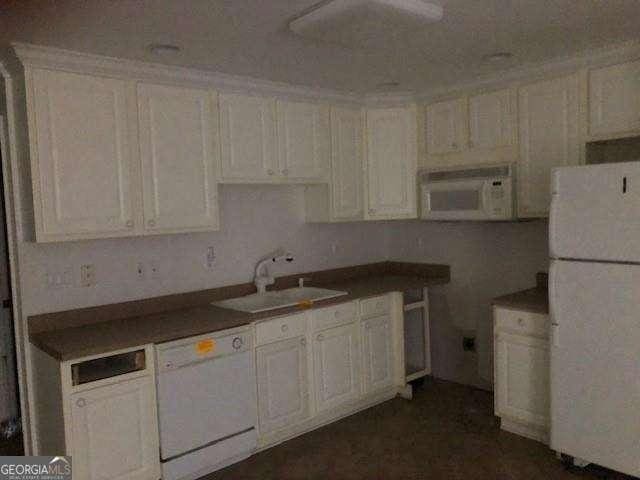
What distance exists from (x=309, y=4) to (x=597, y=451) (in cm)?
273

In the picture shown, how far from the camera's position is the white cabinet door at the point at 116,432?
2523 mm

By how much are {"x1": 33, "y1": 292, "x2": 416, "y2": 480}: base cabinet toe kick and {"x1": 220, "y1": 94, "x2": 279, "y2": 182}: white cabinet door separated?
1.00 metres

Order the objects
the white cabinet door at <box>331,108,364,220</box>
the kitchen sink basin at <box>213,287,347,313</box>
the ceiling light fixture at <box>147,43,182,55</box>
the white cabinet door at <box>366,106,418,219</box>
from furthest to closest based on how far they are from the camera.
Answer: the white cabinet door at <box>366,106,418,219</box>
the white cabinet door at <box>331,108,364,220</box>
the kitchen sink basin at <box>213,287,347,313</box>
the ceiling light fixture at <box>147,43,182,55</box>

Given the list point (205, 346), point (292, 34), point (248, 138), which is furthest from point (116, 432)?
point (292, 34)

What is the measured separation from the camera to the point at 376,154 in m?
4.30

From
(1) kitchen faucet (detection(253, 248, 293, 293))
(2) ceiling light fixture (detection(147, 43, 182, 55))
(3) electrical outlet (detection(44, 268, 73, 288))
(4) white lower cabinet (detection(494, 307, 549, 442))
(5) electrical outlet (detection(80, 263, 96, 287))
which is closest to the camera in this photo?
(2) ceiling light fixture (detection(147, 43, 182, 55))

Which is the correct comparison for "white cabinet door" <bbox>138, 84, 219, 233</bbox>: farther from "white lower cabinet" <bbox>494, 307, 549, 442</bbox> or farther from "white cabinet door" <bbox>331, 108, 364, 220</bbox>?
"white lower cabinet" <bbox>494, 307, 549, 442</bbox>

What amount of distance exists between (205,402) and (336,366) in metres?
1.05

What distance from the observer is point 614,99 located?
3.11 m

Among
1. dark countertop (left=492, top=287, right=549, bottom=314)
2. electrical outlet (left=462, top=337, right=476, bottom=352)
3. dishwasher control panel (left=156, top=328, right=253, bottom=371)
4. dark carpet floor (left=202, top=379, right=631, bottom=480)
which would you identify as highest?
dark countertop (left=492, top=287, right=549, bottom=314)

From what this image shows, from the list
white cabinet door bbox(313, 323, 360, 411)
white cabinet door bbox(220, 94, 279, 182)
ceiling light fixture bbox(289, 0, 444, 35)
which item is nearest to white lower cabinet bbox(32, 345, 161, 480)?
white cabinet door bbox(313, 323, 360, 411)

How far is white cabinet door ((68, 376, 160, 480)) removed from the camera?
252 cm

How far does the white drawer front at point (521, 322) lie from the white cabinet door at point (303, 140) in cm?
163

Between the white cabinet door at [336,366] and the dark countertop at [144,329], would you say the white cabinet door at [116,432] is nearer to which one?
the dark countertop at [144,329]
